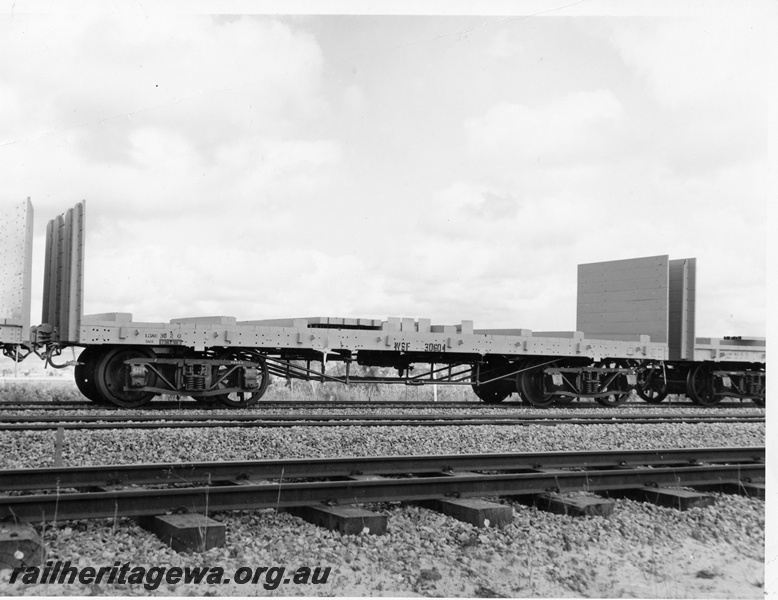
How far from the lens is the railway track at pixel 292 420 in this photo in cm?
888

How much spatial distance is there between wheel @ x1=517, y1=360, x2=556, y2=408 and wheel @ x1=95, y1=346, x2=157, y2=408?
7.29m

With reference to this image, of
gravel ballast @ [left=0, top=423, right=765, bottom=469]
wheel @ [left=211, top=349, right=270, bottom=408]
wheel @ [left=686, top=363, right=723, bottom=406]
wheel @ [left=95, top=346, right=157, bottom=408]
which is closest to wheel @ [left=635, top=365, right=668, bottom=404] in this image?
wheel @ [left=686, top=363, right=723, bottom=406]

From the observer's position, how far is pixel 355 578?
14.7 feet

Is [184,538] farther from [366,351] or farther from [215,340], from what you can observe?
[366,351]

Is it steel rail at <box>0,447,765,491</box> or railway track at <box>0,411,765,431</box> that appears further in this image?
railway track at <box>0,411,765,431</box>

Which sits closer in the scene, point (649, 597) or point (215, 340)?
point (649, 597)

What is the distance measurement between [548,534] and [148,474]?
306cm

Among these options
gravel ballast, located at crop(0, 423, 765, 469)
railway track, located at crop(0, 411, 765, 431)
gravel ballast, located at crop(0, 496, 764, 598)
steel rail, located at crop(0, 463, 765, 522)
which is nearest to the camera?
gravel ballast, located at crop(0, 496, 764, 598)

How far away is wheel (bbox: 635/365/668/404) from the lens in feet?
56.7

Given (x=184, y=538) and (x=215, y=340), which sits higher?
(x=215, y=340)

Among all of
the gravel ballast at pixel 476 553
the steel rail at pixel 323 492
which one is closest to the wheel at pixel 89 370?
the gravel ballast at pixel 476 553

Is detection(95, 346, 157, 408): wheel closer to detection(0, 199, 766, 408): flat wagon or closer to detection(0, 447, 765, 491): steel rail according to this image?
detection(0, 199, 766, 408): flat wagon

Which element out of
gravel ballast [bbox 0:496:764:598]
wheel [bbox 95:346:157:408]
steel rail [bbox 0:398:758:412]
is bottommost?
gravel ballast [bbox 0:496:764:598]

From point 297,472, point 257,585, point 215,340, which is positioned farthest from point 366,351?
point 257,585
